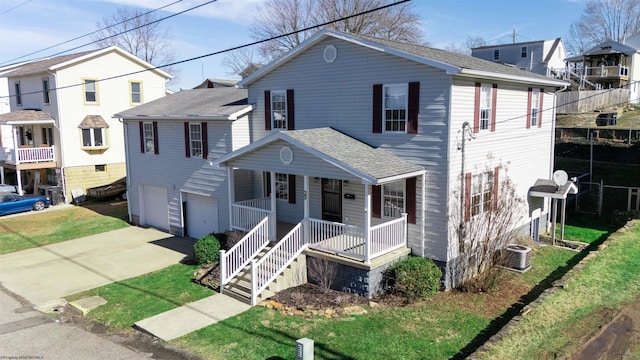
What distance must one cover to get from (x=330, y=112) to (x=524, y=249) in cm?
746

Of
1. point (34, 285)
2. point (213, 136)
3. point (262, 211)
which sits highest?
point (213, 136)

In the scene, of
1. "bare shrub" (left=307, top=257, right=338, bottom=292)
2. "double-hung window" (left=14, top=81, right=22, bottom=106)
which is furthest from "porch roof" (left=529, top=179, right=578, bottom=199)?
"double-hung window" (left=14, top=81, right=22, bottom=106)

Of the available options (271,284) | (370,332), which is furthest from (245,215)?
(370,332)

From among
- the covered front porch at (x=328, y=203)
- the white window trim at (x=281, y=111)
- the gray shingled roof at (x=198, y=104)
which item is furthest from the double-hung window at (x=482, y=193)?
the gray shingled roof at (x=198, y=104)

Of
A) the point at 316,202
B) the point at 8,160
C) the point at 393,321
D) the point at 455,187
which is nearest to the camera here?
the point at 393,321

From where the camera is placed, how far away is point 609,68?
43281mm

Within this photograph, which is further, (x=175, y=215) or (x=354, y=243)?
(x=175, y=215)

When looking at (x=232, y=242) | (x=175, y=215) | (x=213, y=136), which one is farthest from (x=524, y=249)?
(x=175, y=215)

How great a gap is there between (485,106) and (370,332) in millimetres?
7724

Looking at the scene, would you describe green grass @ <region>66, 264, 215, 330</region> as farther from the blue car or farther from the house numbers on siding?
the blue car

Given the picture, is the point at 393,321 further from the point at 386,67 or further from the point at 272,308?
the point at 386,67

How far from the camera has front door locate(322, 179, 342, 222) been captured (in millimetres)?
15836

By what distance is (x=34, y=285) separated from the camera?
1502 centimetres

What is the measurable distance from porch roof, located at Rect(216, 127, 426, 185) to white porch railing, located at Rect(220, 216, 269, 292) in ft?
8.18
